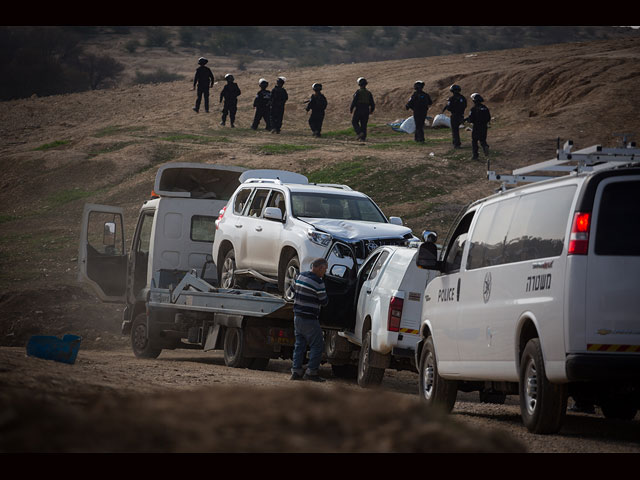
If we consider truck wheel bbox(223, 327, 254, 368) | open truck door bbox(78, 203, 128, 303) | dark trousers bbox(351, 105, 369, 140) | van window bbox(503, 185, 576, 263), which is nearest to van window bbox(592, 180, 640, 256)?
van window bbox(503, 185, 576, 263)

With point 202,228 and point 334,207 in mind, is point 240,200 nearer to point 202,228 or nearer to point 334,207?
point 334,207

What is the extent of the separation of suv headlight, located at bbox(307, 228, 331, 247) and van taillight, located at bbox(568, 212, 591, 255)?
7.35 metres

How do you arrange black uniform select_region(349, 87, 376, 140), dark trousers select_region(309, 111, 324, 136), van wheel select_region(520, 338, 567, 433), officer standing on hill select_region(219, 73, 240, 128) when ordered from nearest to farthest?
van wheel select_region(520, 338, 567, 433) → black uniform select_region(349, 87, 376, 140) → dark trousers select_region(309, 111, 324, 136) → officer standing on hill select_region(219, 73, 240, 128)

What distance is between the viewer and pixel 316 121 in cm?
4100

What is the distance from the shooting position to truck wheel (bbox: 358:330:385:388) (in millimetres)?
14438

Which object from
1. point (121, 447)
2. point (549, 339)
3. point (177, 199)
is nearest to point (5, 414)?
point (121, 447)

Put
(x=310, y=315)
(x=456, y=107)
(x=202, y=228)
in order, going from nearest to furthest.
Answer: (x=310, y=315) < (x=202, y=228) < (x=456, y=107)

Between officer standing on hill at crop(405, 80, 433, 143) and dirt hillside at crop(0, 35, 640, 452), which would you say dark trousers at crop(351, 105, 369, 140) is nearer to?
dirt hillside at crop(0, 35, 640, 452)

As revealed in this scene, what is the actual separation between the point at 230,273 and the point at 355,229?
2780 millimetres

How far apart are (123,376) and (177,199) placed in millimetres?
7539

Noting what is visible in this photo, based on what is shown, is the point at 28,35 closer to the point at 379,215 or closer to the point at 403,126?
the point at 403,126

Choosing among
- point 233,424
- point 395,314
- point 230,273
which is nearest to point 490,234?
point 395,314

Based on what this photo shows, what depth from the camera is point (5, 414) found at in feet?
20.4

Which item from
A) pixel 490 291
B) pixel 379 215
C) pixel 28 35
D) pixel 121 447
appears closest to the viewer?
pixel 121 447
